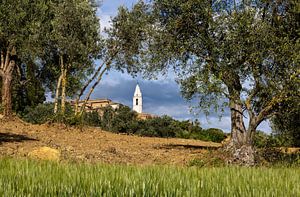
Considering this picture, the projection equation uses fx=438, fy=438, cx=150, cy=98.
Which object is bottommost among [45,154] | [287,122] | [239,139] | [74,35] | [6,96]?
[45,154]

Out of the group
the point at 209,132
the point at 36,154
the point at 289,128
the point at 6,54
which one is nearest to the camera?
the point at 36,154

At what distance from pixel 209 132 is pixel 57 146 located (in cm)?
2677

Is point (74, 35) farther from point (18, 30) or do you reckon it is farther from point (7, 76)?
point (7, 76)

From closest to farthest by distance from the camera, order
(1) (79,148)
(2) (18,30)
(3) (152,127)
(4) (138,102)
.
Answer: (1) (79,148), (2) (18,30), (3) (152,127), (4) (138,102)

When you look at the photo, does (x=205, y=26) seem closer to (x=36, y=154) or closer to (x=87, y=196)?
(x=36, y=154)

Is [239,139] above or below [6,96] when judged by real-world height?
below

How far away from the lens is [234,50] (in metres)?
18.5

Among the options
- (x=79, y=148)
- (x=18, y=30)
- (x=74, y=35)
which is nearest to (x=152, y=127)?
(x=74, y=35)

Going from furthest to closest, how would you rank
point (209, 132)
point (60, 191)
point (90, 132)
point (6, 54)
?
1. point (209, 132)
2. point (6, 54)
3. point (90, 132)
4. point (60, 191)

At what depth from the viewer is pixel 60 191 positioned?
5.62 m

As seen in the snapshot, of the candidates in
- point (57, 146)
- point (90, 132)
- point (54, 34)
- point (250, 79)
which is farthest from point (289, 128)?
point (54, 34)

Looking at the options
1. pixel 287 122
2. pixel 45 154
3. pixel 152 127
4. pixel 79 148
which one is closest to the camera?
pixel 45 154

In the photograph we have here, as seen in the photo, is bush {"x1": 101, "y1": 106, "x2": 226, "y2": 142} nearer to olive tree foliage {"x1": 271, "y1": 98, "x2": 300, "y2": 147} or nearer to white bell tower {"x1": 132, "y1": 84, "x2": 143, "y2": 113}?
olive tree foliage {"x1": 271, "y1": 98, "x2": 300, "y2": 147}

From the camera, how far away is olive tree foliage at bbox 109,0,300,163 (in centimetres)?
1838
